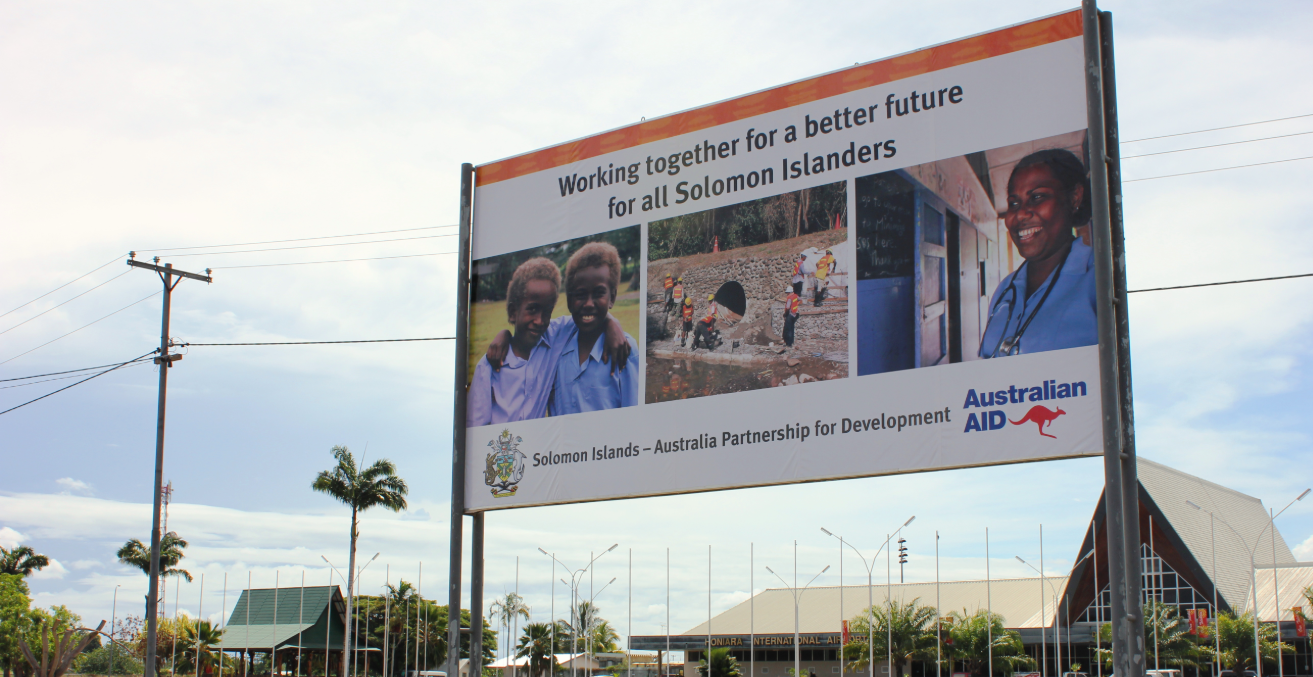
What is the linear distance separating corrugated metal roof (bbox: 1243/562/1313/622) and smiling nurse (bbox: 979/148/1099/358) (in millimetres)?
45387

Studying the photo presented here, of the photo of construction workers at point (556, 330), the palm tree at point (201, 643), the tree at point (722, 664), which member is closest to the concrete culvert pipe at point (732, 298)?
the photo of construction workers at point (556, 330)

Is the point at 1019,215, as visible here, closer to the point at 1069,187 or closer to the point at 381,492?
the point at 1069,187

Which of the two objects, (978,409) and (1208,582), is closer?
(978,409)

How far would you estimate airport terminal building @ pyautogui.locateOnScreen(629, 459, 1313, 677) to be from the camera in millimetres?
52562

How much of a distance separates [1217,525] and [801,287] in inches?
2345

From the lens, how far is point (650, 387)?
12250 millimetres

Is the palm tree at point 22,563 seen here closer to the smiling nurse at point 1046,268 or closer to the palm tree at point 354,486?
the palm tree at point 354,486

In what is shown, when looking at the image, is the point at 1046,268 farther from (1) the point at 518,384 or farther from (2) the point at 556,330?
(1) the point at 518,384

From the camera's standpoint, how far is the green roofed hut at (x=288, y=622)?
60.7 m

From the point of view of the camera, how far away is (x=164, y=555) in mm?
65625

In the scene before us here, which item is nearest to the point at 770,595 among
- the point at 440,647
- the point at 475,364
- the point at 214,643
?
the point at 440,647

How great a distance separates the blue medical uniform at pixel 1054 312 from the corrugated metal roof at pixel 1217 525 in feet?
155

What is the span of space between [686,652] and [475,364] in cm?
5089

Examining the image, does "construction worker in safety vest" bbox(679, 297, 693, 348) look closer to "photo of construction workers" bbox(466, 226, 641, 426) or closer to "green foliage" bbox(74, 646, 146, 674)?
"photo of construction workers" bbox(466, 226, 641, 426)
